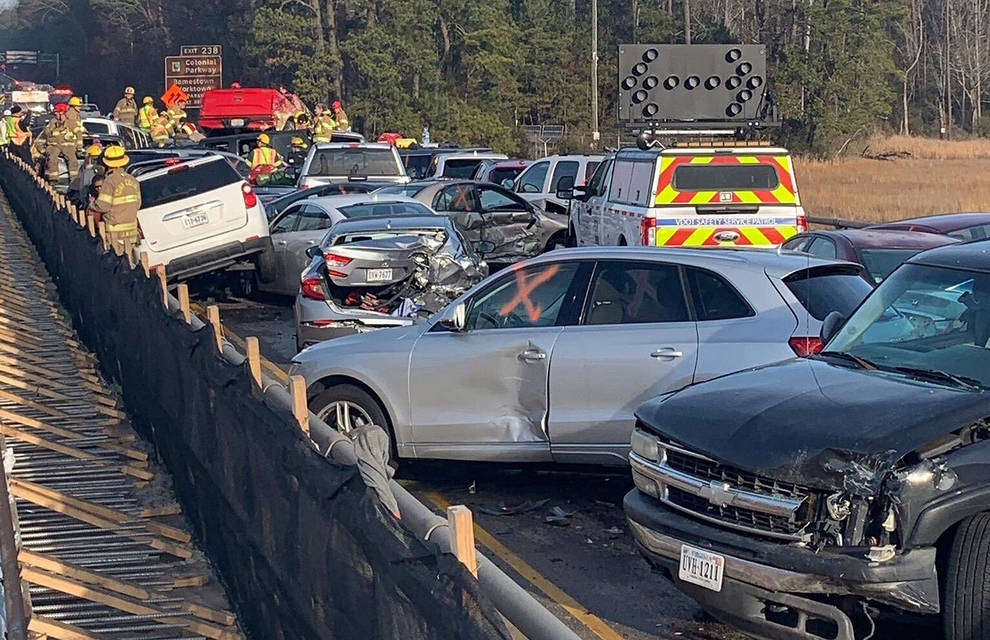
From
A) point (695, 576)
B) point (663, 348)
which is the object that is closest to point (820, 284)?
point (663, 348)

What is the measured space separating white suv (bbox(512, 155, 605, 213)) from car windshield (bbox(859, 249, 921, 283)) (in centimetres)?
1260

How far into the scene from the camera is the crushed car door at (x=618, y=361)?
8234mm

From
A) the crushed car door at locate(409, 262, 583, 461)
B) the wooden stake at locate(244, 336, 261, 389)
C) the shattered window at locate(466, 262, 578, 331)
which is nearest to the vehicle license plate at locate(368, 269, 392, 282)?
the crushed car door at locate(409, 262, 583, 461)

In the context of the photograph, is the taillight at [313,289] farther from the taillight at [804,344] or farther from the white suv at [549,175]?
→ the white suv at [549,175]

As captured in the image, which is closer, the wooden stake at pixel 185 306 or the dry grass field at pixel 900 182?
the wooden stake at pixel 185 306

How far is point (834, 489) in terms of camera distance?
5.34m

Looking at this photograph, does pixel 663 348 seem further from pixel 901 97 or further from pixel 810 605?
pixel 901 97

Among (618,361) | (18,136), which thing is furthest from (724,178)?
(18,136)

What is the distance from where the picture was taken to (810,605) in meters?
5.39

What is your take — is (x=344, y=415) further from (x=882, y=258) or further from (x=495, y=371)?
(x=882, y=258)

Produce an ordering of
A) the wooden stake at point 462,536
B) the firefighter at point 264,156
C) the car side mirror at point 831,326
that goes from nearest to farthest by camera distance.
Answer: the wooden stake at point 462,536 < the car side mirror at point 831,326 < the firefighter at point 264,156

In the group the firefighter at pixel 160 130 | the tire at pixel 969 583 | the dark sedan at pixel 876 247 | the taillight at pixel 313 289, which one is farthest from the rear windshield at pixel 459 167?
the tire at pixel 969 583

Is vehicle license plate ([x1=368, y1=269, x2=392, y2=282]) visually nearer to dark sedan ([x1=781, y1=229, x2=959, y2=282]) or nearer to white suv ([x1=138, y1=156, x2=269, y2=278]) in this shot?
dark sedan ([x1=781, y1=229, x2=959, y2=282])

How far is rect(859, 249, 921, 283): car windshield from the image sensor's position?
11875 millimetres
